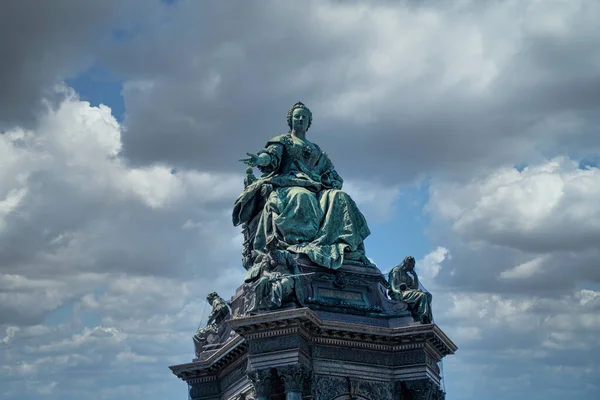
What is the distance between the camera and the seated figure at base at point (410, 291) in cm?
3247

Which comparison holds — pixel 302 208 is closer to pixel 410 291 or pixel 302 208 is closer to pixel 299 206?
pixel 299 206

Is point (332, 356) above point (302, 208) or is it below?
below

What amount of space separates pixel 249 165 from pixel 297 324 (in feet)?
24.4

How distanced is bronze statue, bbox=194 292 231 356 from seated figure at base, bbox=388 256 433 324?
6.03m

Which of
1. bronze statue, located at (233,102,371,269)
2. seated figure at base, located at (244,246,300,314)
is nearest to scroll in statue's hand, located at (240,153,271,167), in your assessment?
bronze statue, located at (233,102,371,269)

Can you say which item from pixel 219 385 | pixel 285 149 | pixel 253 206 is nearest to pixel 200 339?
pixel 219 385

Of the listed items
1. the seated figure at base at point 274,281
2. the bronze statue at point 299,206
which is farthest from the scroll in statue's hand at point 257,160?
the seated figure at base at point 274,281

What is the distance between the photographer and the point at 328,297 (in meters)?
31.9

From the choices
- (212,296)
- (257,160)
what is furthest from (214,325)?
(257,160)

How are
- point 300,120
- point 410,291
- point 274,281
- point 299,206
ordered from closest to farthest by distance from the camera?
point 274,281 < point 410,291 < point 299,206 < point 300,120

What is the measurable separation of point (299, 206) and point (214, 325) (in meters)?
5.50

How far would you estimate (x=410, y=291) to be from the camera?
108ft

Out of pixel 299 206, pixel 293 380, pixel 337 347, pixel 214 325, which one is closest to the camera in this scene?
pixel 293 380

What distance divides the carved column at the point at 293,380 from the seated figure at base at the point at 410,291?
16.1ft
